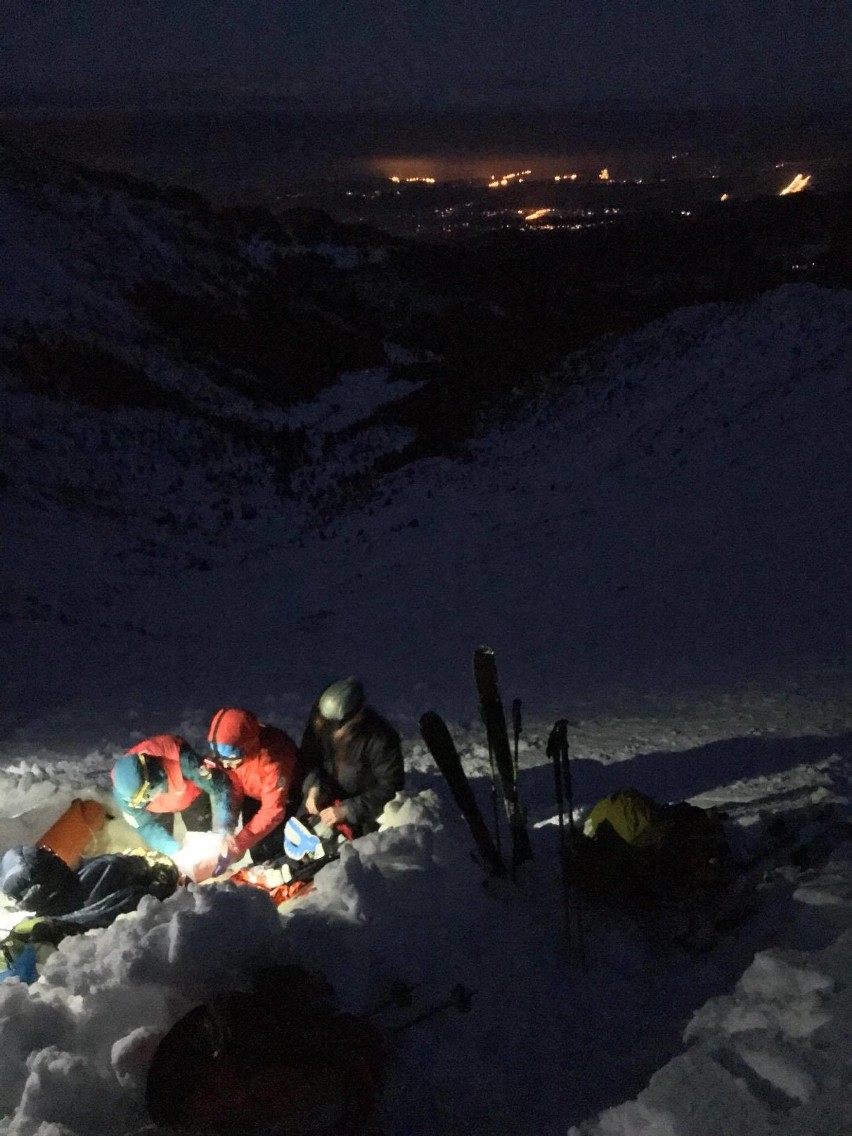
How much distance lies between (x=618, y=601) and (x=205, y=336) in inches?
1038

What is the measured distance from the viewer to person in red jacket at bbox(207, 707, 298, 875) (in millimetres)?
5312

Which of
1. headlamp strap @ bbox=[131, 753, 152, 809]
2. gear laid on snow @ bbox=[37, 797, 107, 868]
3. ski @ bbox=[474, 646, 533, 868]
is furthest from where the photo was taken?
gear laid on snow @ bbox=[37, 797, 107, 868]

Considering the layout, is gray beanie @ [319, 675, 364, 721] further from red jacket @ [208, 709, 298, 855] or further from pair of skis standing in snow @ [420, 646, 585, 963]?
pair of skis standing in snow @ [420, 646, 585, 963]

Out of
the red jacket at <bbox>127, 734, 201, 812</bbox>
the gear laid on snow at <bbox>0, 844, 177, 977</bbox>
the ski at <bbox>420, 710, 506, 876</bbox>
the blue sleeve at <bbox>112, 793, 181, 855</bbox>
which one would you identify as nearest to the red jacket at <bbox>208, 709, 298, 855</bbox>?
the red jacket at <bbox>127, 734, 201, 812</bbox>

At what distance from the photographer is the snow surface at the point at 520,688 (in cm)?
341

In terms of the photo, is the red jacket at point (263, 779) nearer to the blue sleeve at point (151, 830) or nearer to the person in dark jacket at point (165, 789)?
the person in dark jacket at point (165, 789)

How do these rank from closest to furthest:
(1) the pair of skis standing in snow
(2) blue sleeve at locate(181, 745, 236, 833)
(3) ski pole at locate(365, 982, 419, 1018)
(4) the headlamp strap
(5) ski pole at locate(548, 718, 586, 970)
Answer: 1. (3) ski pole at locate(365, 982, 419, 1018)
2. (5) ski pole at locate(548, 718, 586, 970)
3. (1) the pair of skis standing in snow
4. (4) the headlamp strap
5. (2) blue sleeve at locate(181, 745, 236, 833)

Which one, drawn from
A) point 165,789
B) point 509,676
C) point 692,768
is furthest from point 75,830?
point 509,676

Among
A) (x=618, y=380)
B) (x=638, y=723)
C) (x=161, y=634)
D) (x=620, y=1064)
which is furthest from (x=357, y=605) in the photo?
(x=618, y=380)

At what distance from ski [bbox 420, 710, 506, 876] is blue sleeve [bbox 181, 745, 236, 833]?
1.39m

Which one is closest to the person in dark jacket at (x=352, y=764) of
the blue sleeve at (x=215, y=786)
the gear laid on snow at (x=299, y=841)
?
the gear laid on snow at (x=299, y=841)

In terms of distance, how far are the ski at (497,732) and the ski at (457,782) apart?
11 cm

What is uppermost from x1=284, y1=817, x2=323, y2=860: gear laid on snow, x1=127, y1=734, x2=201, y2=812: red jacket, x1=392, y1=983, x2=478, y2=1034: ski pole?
x1=127, y1=734, x2=201, y2=812: red jacket

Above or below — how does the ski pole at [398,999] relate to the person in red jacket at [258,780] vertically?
below
